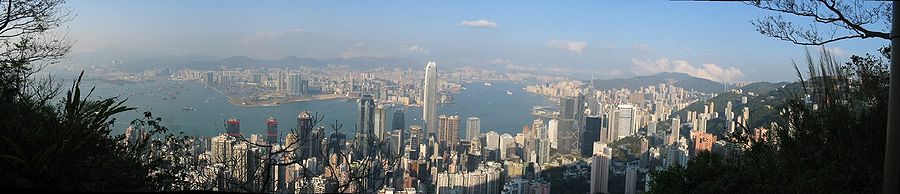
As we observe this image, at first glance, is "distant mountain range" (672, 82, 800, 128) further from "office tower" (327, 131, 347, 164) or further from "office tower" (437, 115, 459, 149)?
"office tower" (327, 131, 347, 164)

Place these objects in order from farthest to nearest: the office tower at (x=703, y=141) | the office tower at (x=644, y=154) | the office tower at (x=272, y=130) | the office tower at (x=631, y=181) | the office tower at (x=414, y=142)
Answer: the office tower at (x=644, y=154) → the office tower at (x=631, y=181) → the office tower at (x=414, y=142) → the office tower at (x=703, y=141) → the office tower at (x=272, y=130)

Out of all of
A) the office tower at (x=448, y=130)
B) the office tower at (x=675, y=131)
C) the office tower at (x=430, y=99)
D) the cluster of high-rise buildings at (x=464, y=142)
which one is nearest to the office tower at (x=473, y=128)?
the cluster of high-rise buildings at (x=464, y=142)

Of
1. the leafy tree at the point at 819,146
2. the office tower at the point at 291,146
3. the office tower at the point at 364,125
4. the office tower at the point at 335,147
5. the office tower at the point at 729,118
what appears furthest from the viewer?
the office tower at the point at 729,118

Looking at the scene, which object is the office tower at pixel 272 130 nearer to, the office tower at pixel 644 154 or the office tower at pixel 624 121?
the office tower at pixel 644 154

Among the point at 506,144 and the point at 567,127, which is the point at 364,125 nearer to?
the point at 506,144

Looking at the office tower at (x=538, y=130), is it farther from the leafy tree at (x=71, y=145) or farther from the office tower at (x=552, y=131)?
the leafy tree at (x=71, y=145)

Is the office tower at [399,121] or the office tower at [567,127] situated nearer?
the office tower at [399,121]

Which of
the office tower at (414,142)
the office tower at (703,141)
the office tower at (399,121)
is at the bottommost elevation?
the office tower at (414,142)

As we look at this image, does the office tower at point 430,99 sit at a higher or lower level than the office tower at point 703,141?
higher
